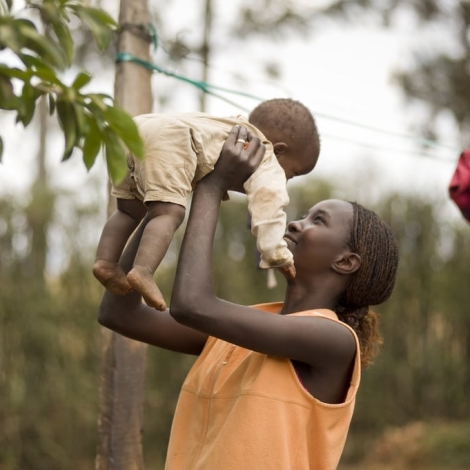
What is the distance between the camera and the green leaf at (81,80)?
4.95 ft

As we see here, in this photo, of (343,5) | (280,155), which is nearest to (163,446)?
(280,155)

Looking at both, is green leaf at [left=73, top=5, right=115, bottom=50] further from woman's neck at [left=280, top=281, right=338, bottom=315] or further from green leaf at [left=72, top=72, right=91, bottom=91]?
woman's neck at [left=280, top=281, right=338, bottom=315]

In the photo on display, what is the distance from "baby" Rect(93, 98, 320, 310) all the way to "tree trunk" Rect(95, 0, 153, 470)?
0.64 metres

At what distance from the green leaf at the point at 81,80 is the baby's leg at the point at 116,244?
94 centimetres

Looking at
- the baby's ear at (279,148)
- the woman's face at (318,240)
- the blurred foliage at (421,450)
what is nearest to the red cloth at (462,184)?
the woman's face at (318,240)

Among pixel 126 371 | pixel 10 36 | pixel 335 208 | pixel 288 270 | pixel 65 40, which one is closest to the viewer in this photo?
pixel 10 36

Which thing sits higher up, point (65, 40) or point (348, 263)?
point (65, 40)

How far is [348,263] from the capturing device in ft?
8.39

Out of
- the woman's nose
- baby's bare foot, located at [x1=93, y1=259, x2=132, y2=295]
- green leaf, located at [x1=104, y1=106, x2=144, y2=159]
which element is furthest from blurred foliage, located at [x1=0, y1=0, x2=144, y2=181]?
the woman's nose

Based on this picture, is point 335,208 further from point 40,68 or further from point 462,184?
point 462,184

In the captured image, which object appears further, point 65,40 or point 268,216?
point 268,216

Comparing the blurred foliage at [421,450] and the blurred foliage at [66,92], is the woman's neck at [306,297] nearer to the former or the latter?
the blurred foliage at [66,92]

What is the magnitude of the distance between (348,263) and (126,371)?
3.19ft

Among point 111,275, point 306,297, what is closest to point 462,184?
point 306,297
